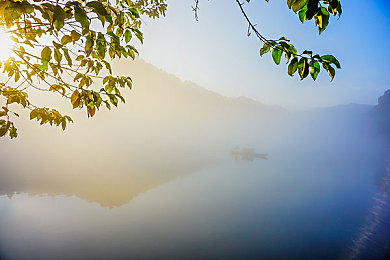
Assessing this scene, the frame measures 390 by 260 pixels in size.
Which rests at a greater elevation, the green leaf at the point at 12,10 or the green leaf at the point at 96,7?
the green leaf at the point at 96,7

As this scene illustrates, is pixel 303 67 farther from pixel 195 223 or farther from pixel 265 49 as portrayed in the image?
pixel 195 223

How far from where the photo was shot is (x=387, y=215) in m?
31.2

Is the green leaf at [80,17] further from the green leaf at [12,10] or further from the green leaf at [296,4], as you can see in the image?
the green leaf at [296,4]

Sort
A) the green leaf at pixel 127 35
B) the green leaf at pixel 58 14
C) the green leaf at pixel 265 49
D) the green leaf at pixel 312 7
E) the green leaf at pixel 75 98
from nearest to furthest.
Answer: the green leaf at pixel 58 14 < the green leaf at pixel 312 7 < the green leaf at pixel 265 49 < the green leaf at pixel 75 98 < the green leaf at pixel 127 35

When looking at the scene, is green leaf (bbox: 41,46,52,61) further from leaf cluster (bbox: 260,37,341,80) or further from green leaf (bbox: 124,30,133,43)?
leaf cluster (bbox: 260,37,341,80)

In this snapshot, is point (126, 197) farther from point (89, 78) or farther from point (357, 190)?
point (357, 190)

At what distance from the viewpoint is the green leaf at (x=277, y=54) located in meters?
1.14

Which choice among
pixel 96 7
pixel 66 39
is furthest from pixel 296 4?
pixel 66 39

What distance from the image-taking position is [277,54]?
1.16 m

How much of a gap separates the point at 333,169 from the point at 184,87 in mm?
146895

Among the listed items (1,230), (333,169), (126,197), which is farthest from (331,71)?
(333,169)

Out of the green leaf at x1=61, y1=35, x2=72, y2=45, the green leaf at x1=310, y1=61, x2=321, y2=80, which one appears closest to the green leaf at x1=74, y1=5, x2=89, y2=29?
the green leaf at x1=61, y1=35, x2=72, y2=45

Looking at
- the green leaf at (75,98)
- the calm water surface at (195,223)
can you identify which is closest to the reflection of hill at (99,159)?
the calm water surface at (195,223)

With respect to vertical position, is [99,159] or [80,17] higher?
[99,159]
